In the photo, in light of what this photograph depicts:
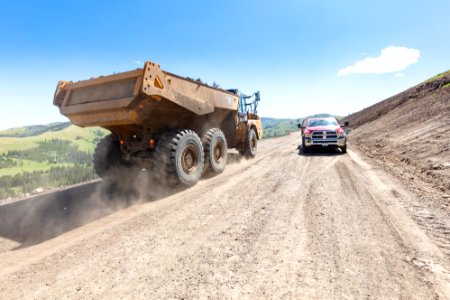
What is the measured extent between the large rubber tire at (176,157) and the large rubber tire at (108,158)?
2.16 m

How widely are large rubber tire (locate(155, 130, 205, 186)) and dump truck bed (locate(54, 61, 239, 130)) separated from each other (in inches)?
23.0

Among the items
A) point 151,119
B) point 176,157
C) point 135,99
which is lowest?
point 176,157

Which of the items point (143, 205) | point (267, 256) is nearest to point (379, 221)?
point (267, 256)

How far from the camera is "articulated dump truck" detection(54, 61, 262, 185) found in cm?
489

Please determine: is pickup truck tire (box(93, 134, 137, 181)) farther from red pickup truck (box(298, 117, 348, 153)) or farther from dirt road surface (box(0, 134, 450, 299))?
red pickup truck (box(298, 117, 348, 153))

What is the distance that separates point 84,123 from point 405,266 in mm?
6297

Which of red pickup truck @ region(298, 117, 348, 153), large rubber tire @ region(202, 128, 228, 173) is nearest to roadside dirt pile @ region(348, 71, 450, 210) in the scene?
red pickup truck @ region(298, 117, 348, 153)

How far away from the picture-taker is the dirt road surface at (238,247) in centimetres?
210

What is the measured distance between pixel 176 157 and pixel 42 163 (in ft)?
25.8

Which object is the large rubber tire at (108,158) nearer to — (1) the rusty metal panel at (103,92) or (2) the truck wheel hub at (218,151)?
(1) the rusty metal panel at (103,92)

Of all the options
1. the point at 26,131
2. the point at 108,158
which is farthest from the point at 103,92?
the point at 26,131

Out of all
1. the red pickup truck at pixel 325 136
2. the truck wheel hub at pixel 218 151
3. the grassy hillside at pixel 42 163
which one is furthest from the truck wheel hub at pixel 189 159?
the red pickup truck at pixel 325 136

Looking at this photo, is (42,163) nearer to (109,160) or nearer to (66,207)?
(109,160)

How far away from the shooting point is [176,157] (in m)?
5.39
